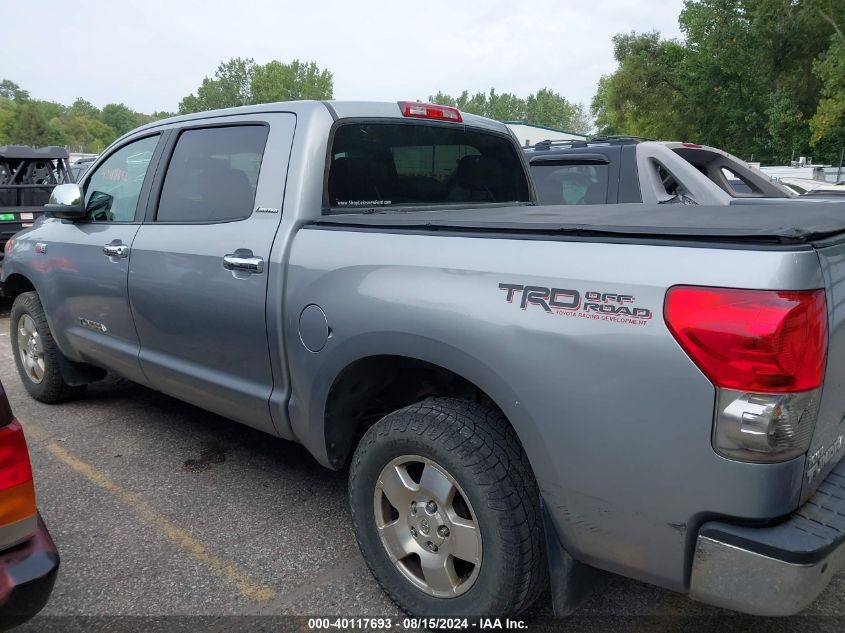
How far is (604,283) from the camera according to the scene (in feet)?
5.79

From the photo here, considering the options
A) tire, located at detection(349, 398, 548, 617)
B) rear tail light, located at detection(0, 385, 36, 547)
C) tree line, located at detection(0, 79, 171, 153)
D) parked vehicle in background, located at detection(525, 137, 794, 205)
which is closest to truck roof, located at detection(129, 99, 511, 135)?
tire, located at detection(349, 398, 548, 617)

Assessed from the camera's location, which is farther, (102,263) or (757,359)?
(102,263)

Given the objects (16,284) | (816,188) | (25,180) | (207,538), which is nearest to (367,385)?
(207,538)

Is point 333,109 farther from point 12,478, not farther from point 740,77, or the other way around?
point 740,77

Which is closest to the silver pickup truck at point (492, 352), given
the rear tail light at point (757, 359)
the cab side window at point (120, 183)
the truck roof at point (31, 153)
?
the rear tail light at point (757, 359)

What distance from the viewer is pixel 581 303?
1.79 m

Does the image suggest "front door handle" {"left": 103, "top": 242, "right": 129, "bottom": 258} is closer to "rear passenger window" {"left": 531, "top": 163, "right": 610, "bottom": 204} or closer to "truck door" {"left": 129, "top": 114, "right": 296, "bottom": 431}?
"truck door" {"left": 129, "top": 114, "right": 296, "bottom": 431}

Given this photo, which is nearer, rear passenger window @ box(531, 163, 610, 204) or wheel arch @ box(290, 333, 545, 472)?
wheel arch @ box(290, 333, 545, 472)

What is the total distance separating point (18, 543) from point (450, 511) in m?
1.29

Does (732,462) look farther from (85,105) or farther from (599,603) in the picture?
(85,105)

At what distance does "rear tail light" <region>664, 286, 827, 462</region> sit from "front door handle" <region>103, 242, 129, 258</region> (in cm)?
300

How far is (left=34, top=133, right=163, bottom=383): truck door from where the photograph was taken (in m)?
3.67

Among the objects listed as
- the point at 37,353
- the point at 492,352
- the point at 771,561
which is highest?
the point at 492,352

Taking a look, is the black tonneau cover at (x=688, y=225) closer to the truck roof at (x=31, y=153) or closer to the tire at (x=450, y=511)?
the tire at (x=450, y=511)
